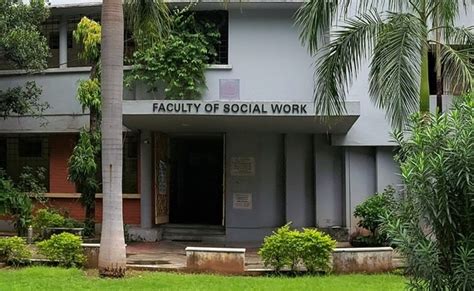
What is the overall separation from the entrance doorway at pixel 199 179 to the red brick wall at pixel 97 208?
6.30ft

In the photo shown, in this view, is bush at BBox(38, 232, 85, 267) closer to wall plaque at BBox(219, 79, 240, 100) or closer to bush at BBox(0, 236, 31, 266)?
bush at BBox(0, 236, 31, 266)

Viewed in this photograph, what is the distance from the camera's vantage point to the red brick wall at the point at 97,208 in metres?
17.7

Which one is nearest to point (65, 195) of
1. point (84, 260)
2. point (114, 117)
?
point (84, 260)

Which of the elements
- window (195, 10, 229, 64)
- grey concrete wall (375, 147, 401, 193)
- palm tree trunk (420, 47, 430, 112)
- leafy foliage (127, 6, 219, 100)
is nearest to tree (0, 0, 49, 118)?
leafy foliage (127, 6, 219, 100)

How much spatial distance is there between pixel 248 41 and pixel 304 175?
3.95 m

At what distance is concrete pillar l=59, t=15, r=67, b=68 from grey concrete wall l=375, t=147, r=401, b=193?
9.09 meters

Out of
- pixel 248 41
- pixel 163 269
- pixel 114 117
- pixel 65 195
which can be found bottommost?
pixel 163 269

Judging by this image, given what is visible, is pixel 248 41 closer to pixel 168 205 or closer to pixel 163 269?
pixel 168 205

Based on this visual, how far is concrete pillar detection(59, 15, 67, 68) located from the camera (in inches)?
716

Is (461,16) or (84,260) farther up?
(461,16)

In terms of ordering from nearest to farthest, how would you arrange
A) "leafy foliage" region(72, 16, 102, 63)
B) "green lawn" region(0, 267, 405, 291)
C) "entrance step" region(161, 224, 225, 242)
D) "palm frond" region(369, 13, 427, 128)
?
1. "green lawn" region(0, 267, 405, 291)
2. "palm frond" region(369, 13, 427, 128)
3. "leafy foliage" region(72, 16, 102, 63)
4. "entrance step" region(161, 224, 225, 242)

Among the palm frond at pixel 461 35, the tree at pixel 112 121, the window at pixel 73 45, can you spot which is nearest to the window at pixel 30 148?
the window at pixel 73 45

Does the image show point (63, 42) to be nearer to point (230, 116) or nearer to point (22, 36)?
point (22, 36)

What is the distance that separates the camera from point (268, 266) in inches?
453
